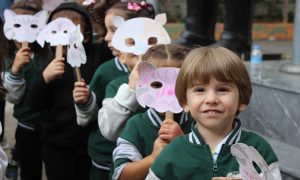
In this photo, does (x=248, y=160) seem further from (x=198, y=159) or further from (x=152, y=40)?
(x=152, y=40)

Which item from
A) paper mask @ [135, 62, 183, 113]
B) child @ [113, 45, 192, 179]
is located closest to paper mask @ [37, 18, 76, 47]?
child @ [113, 45, 192, 179]

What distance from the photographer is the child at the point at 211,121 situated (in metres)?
1.67

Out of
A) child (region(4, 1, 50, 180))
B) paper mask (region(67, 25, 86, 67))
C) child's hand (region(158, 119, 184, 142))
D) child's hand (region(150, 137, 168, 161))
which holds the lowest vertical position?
child (region(4, 1, 50, 180))

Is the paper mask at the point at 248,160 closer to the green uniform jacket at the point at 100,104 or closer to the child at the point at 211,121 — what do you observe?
the child at the point at 211,121

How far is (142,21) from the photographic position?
244cm

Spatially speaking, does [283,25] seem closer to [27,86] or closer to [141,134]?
[27,86]

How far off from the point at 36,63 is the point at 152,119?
1.76m

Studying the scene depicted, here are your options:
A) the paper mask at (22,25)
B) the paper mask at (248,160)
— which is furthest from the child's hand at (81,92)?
the paper mask at (248,160)

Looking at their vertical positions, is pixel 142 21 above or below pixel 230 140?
above

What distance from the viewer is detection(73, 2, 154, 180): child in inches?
107

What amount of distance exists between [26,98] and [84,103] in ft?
Answer: 3.05

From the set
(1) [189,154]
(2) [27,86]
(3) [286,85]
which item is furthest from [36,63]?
(1) [189,154]

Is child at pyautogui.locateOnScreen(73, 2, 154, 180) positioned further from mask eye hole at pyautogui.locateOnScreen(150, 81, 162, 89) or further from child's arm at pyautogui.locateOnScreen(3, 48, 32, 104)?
child's arm at pyautogui.locateOnScreen(3, 48, 32, 104)

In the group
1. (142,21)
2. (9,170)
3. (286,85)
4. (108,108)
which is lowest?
(9,170)
